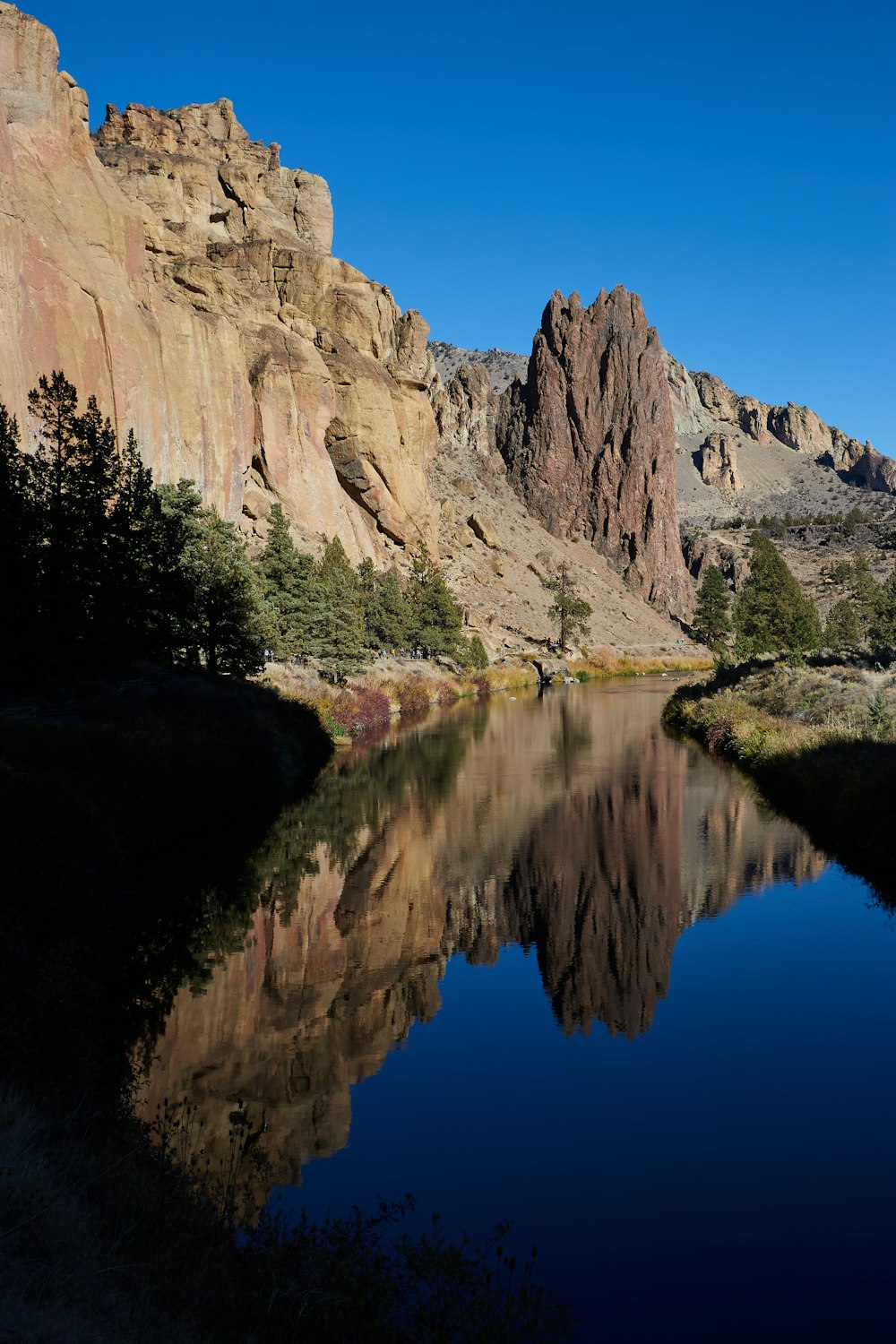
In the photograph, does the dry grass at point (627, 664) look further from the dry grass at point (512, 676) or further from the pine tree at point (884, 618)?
the pine tree at point (884, 618)

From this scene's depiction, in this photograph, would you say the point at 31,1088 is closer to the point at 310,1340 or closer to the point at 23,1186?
the point at 23,1186

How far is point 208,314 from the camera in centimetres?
7275

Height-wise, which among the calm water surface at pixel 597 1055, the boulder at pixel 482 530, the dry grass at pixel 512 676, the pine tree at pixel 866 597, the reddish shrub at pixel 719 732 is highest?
the boulder at pixel 482 530

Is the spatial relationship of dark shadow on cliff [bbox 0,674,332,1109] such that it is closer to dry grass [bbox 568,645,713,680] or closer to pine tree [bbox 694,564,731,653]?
dry grass [bbox 568,645,713,680]

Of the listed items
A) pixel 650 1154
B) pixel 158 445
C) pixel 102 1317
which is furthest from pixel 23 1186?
pixel 158 445

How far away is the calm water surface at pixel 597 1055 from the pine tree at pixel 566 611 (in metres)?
84.8

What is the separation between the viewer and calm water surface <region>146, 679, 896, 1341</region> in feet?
29.6

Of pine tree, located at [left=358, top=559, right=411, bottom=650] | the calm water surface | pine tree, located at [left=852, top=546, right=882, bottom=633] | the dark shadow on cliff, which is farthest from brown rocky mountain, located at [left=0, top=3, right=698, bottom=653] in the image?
the calm water surface

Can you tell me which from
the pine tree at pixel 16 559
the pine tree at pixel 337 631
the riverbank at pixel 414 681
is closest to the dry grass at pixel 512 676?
the riverbank at pixel 414 681

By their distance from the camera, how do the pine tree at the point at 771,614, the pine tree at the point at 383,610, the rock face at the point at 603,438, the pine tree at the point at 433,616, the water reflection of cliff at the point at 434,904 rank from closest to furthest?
the water reflection of cliff at the point at 434,904 < the pine tree at the point at 383,610 < the pine tree at the point at 771,614 < the pine tree at the point at 433,616 < the rock face at the point at 603,438

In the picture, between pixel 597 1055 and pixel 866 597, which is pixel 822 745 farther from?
pixel 866 597

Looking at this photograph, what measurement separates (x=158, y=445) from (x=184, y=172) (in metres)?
42.4

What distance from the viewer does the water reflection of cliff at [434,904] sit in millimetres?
13102

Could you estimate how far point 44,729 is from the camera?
2138cm
